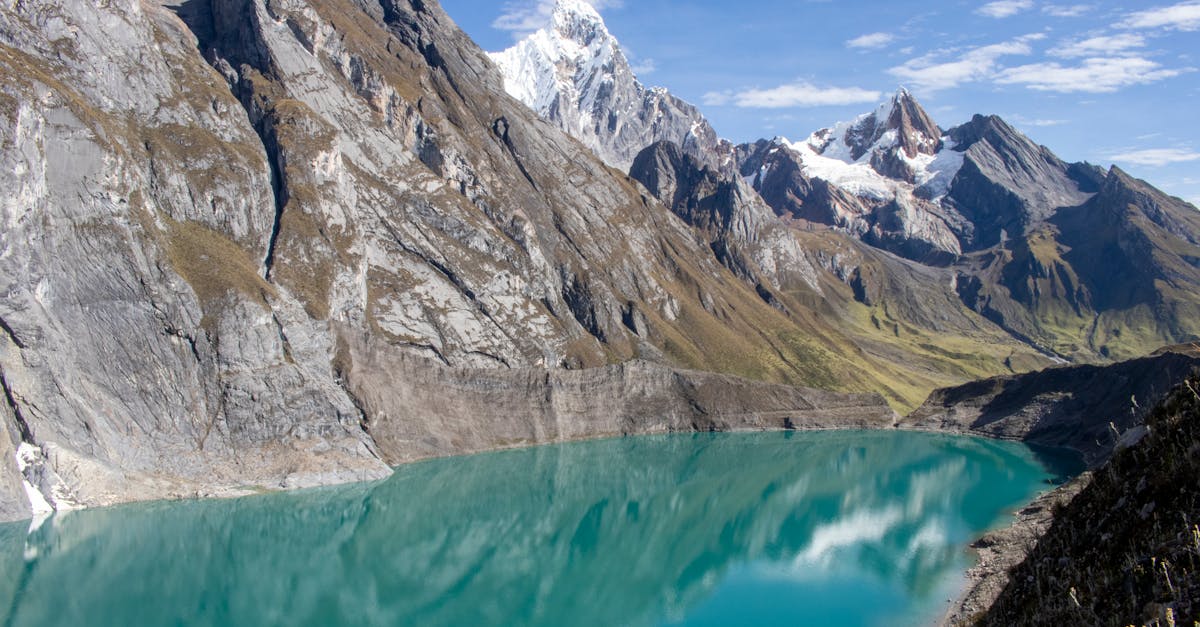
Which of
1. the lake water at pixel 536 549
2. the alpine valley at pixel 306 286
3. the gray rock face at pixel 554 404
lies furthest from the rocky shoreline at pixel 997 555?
the gray rock face at pixel 554 404

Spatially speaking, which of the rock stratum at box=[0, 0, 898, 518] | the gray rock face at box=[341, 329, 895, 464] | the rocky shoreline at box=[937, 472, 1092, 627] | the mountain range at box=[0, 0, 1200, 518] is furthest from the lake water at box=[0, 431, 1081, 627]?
the rock stratum at box=[0, 0, 898, 518]

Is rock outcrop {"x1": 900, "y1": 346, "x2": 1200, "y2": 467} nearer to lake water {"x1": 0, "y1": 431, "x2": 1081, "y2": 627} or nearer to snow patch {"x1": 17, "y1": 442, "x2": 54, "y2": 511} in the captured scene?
lake water {"x1": 0, "y1": 431, "x2": 1081, "y2": 627}

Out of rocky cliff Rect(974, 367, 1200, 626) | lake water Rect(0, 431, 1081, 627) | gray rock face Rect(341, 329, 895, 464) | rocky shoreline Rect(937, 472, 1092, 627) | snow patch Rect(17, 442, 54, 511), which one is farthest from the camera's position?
gray rock face Rect(341, 329, 895, 464)

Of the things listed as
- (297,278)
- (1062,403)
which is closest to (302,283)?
(297,278)

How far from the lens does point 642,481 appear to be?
109938 mm

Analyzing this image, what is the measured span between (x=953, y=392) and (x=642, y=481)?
93994mm

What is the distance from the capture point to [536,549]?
258 ft

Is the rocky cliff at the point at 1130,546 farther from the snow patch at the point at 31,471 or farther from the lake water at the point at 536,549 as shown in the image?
the snow patch at the point at 31,471

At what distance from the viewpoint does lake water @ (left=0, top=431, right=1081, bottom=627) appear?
60.1m

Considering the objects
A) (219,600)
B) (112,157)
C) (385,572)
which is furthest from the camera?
(112,157)

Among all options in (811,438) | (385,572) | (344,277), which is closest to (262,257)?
(344,277)

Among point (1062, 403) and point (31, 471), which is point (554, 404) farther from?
point (1062, 403)

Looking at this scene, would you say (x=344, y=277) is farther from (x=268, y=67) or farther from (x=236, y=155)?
(x=268, y=67)

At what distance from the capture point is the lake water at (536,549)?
6006cm
